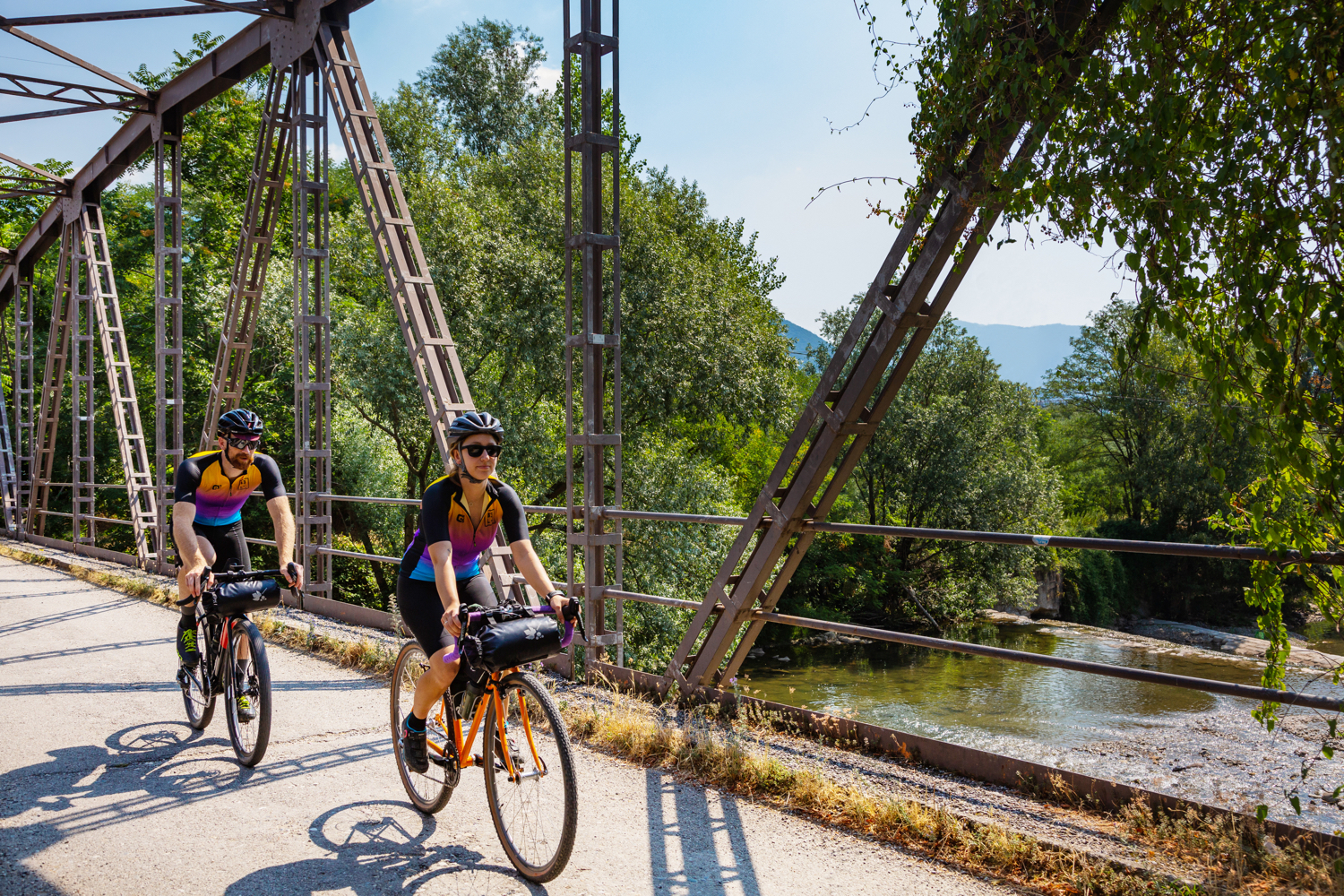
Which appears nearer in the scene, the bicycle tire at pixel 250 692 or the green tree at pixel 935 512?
the bicycle tire at pixel 250 692

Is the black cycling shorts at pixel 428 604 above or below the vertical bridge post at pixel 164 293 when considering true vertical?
below

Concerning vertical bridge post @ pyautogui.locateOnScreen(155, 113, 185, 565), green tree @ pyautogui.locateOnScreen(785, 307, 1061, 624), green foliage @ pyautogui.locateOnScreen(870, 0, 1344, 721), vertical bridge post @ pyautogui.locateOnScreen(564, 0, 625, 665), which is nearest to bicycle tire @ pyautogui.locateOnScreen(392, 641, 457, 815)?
vertical bridge post @ pyautogui.locateOnScreen(564, 0, 625, 665)

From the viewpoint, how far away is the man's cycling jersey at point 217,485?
568cm

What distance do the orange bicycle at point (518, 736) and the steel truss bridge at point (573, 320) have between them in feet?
6.55

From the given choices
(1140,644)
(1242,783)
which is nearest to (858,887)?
(1242,783)

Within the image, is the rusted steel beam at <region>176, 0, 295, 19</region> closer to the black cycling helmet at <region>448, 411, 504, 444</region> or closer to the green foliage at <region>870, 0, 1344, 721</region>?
the black cycling helmet at <region>448, 411, 504, 444</region>

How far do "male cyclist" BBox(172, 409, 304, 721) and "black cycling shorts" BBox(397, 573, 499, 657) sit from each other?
3.93 ft

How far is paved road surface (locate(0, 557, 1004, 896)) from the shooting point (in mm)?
3848

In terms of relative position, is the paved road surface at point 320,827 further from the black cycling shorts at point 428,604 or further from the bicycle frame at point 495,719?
the black cycling shorts at point 428,604

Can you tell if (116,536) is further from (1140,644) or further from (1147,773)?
(1140,644)

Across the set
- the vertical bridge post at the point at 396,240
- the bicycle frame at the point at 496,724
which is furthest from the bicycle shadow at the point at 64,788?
the vertical bridge post at the point at 396,240

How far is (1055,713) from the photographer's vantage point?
2138 cm

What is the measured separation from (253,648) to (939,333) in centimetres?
3678

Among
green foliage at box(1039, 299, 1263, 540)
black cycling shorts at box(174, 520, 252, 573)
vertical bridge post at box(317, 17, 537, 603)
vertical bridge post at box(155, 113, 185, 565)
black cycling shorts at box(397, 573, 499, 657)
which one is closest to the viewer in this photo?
black cycling shorts at box(397, 573, 499, 657)
